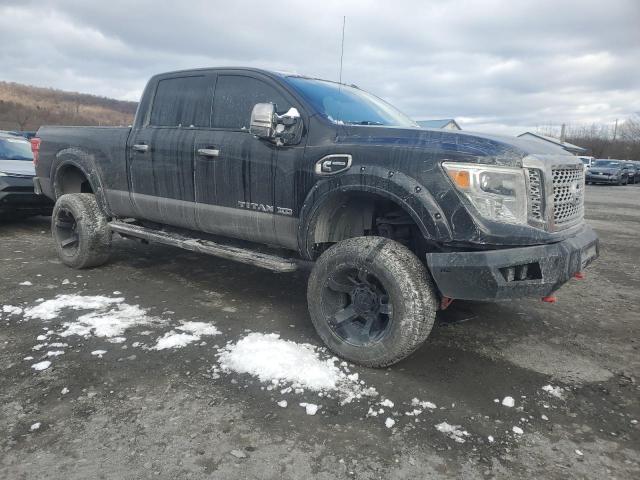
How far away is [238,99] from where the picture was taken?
4.04 metres

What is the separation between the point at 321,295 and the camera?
3391 mm

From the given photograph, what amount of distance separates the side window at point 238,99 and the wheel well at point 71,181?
7.63 feet

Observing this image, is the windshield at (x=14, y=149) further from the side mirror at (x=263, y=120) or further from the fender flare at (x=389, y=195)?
the fender flare at (x=389, y=195)

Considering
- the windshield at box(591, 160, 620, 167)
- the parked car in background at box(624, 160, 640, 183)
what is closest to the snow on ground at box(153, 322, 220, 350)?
the windshield at box(591, 160, 620, 167)

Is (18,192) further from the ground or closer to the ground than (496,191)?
closer to the ground

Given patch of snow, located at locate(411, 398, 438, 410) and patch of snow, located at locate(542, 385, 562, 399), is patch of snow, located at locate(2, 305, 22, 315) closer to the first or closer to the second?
patch of snow, located at locate(411, 398, 438, 410)

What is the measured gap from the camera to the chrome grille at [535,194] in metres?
2.82

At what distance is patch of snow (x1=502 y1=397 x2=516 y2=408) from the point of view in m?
2.80

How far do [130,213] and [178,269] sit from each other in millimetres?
951

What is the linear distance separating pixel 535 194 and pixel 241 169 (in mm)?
2144

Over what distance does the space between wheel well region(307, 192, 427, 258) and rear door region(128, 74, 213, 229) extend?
1347mm

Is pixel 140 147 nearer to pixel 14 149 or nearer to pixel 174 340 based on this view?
pixel 174 340

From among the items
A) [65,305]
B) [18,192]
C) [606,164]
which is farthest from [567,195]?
[606,164]

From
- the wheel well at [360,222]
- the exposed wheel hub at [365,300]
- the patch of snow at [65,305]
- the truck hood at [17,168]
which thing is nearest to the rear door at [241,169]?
the wheel well at [360,222]
